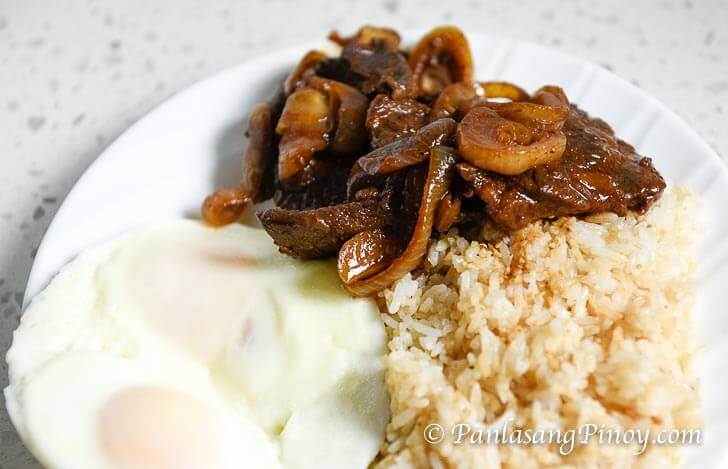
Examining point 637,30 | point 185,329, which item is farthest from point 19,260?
point 637,30

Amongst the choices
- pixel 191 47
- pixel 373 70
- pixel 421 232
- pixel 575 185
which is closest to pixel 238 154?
pixel 373 70

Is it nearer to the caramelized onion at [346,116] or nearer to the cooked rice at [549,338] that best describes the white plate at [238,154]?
the cooked rice at [549,338]

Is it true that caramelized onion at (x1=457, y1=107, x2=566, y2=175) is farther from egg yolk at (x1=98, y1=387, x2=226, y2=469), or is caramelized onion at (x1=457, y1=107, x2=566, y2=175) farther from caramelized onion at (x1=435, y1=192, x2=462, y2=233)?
egg yolk at (x1=98, y1=387, x2=226, y2=469)

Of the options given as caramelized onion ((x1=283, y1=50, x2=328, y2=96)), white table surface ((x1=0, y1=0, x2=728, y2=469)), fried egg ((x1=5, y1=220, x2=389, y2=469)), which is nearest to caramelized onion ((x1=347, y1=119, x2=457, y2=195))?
fried egg ((x1=5, y1=220, x2=389, y2=469))

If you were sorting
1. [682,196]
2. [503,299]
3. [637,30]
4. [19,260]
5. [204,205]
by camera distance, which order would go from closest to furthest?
1. [503,299]
2. [682,196]
3. [204,205]
4. [19,260]
5. [637,30]

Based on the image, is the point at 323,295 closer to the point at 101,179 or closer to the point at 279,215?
the point at 279,215

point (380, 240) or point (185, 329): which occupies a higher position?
point (380, 240)
